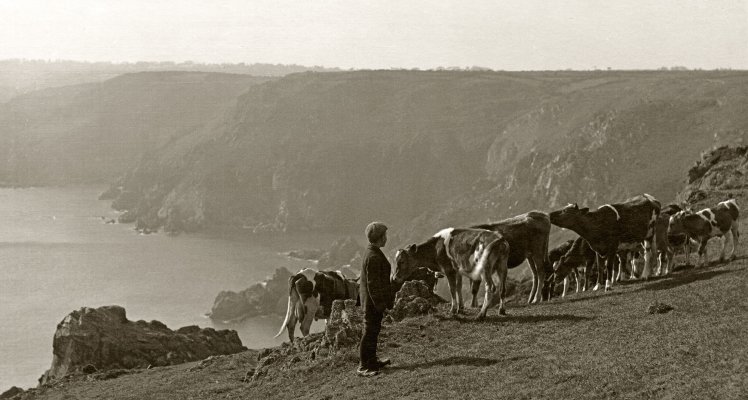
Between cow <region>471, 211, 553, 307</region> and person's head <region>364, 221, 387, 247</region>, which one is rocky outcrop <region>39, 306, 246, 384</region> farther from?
person's head <region>364, 221, 387, 247</region>

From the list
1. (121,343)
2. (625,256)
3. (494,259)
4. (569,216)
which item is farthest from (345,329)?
(121,343)

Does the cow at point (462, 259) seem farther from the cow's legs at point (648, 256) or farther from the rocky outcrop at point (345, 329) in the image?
the cow's legs at point (648, 256)

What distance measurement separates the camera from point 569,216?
94.2 ft

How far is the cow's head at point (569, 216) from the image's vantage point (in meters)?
28.6

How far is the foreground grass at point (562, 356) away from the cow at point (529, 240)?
5.01 feet

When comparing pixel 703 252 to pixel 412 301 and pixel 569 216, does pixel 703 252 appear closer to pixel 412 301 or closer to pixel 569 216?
pixel 569 216

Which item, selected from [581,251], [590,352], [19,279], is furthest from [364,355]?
[19,279]

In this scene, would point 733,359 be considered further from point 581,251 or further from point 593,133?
point 593,133

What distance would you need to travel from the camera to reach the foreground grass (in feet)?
53.1

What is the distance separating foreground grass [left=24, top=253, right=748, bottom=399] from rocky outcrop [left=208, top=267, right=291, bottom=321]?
109628 mm

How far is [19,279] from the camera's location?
17688 centimetres

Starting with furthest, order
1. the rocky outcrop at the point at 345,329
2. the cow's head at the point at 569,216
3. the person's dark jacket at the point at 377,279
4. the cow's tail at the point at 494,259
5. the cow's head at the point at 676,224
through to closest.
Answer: the cow's head at the point at 676,224 < the cow's head at the point at 569,216 < the cow's tail at the point at 494,259 < the rocky outcrop at the point at 345,329 < the person's dark jacket at the point at 377,279

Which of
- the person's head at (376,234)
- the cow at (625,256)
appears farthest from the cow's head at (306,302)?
the person's head at (376,234)

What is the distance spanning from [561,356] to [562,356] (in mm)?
22
